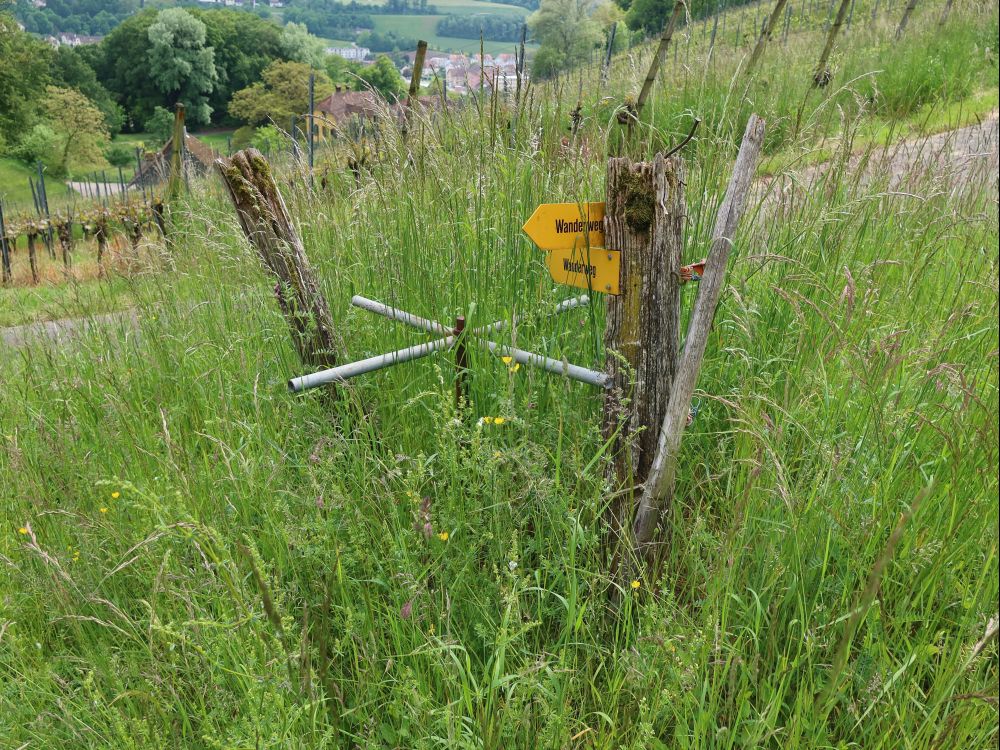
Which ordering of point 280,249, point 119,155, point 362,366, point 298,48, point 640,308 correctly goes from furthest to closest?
1. point 298,48
2. point 119,155
3. point 280,249
4. point 362,366
5. point 640,308

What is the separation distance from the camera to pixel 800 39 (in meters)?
13.6

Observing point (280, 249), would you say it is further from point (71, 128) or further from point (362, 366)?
point (71, 128)

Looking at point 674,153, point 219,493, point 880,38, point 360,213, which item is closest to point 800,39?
point 880,38

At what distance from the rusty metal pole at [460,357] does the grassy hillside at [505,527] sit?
0.18 feet

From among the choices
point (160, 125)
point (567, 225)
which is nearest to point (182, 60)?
point (160, 125)

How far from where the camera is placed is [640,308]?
1938mm

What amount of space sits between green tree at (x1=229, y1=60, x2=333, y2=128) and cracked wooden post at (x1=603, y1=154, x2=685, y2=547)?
92.4 m

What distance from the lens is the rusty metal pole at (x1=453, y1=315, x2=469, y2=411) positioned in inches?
90.0

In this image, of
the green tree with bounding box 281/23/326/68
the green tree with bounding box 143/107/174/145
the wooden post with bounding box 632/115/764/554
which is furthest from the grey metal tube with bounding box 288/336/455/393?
the green tree with bounding box 281/23/326/68

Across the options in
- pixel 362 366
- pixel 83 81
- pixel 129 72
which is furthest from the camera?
pixel 129 72

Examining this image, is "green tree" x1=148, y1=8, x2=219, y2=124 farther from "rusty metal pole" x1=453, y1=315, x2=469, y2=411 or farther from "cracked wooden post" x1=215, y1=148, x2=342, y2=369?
"rusty metal pole" x1=453, y1=315, x2=469, y2=411

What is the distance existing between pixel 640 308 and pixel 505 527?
758 mm

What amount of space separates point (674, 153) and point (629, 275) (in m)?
0.42

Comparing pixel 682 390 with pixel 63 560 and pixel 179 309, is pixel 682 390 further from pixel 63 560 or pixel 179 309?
pixel 179 309
